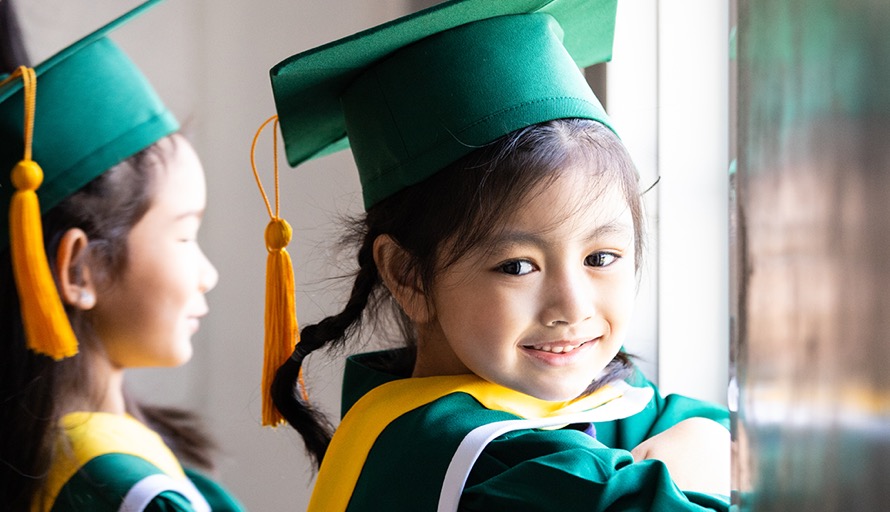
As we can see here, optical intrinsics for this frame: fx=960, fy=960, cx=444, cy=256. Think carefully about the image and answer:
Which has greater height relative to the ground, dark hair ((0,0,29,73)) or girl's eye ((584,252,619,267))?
dark hair ((0,0,29,73))

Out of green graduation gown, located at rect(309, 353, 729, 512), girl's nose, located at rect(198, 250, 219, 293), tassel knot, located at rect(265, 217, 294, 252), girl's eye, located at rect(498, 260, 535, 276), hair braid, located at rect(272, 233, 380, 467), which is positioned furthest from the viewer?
girl's nose, located at rect(198, 250, 219, 293)

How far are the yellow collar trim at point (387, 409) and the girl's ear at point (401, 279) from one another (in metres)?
0.06

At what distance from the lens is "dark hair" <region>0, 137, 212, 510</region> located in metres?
1.00

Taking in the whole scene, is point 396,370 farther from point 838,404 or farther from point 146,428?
point 838,404

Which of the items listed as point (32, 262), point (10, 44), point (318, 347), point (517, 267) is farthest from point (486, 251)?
point (10, 44)

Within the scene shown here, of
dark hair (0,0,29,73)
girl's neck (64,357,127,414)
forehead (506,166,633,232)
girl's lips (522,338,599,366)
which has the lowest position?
girl's neck (64,357,127,414)

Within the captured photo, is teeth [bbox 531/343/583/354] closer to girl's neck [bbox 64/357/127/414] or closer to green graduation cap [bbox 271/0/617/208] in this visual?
green graduation cap [bbox 271/0/617/208]

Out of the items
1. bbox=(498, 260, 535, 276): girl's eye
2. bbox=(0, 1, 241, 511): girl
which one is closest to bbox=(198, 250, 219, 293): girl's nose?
bbox=(0, 1, 241, 511): girl

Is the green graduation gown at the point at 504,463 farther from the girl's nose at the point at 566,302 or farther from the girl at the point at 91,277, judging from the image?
the girl at the point at 91,277

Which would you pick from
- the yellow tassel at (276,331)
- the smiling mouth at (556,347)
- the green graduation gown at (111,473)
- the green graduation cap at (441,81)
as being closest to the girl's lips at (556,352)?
the smiling mouth at (556,347)

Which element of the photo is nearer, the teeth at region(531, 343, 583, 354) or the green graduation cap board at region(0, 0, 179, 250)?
the teeth at region(531, 343, 583, 354)

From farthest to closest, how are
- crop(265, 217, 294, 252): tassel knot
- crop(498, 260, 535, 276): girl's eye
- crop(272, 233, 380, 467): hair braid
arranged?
1. crop(265, 217, 294, 252): tassel knot
2. crop(272, 233, 380, 467): hair braid
3. crop(498, 260, 535, 276): girl's eye

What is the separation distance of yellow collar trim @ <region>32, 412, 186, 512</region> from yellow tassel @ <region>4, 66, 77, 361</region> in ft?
0.36

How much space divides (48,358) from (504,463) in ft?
1.92
